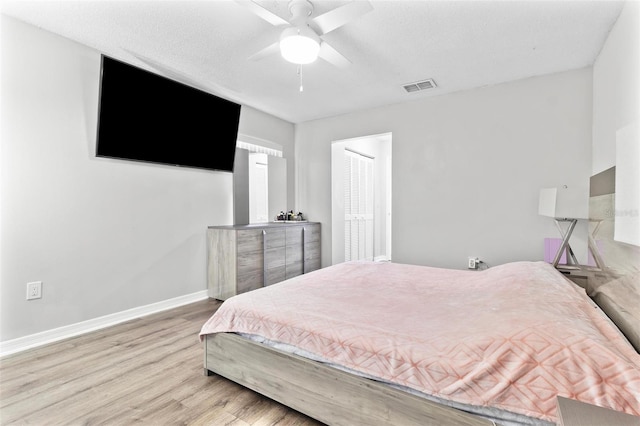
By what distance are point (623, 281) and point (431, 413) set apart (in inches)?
39.8

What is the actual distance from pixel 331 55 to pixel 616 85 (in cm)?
215

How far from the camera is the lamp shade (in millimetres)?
2311

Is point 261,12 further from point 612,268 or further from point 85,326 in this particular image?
point 85,326

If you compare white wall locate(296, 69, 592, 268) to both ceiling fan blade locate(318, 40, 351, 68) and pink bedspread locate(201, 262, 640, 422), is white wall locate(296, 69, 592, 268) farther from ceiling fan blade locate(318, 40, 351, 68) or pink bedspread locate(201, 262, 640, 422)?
ceiling fan blade locate(318, 40, 351, 68)

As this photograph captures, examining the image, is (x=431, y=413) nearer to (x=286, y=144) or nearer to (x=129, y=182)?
(x=129, y=182)

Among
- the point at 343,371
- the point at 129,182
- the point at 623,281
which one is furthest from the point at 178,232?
the point at 623,281

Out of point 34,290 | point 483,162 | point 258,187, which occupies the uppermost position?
point 483,162

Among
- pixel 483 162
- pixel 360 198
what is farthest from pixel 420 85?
pixel 360 198

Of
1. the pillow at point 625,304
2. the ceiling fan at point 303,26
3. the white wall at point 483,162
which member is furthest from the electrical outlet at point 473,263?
the ceiling fan at point 303,26

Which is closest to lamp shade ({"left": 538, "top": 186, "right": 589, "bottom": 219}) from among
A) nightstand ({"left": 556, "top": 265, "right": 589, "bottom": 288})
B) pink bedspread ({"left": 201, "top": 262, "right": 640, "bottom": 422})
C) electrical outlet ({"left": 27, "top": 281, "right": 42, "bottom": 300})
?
nightstand ({"left": 556, "top": 265, "right": 589, "bottom": 288})

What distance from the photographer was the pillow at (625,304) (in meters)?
1.14

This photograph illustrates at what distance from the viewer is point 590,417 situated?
0.74 metres

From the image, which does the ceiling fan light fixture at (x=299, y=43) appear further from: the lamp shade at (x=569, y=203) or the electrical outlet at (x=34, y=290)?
the electrical outlet at (x=34, y=290)

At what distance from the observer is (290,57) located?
2127mm
